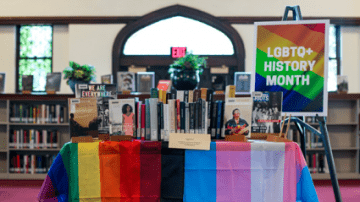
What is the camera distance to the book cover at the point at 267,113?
1.71 metres

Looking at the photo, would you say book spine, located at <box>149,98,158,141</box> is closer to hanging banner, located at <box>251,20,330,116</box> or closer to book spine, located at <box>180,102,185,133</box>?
book spine, located at <box>180,102,185,133</box>

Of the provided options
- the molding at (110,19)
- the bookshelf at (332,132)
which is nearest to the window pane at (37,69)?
the molding at (110,19)

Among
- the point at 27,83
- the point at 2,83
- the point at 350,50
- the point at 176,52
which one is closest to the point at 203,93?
the point at 27,83

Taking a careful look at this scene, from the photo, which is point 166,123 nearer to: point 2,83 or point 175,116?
point 175,116

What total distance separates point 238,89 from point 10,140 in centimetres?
373

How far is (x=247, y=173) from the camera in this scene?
1.55 m

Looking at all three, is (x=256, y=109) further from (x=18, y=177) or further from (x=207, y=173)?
(x=18, y=177)

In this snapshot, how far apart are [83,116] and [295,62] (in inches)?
53.9

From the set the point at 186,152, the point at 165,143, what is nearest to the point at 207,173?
the point at 186,152

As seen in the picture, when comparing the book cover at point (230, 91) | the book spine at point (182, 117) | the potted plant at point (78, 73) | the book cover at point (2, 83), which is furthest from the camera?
the book cover at point (2, 83)

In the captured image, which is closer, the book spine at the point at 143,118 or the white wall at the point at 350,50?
the book spine at the point at 143,118

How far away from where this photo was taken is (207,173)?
1.56m

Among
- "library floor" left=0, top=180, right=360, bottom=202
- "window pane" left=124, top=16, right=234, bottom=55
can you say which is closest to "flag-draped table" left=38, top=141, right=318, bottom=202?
"library floor" left=0, top=180, right=360, bottom=202

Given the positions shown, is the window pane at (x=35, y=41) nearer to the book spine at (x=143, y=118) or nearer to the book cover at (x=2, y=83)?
the book cover at (x=2, y=83)
